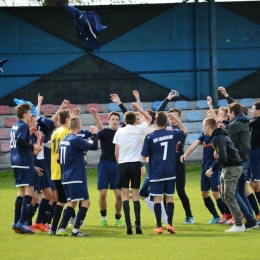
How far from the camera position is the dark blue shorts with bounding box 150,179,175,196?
39.4ft

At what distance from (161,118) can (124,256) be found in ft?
10.0

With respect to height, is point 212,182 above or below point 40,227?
above

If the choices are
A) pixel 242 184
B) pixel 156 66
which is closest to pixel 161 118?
pixel 242 184

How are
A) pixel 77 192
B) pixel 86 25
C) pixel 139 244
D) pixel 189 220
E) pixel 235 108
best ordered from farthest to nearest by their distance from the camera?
pixel 86 25
pixel 189 220
pixel 235 108
pixel 77 192
pixel 139 244

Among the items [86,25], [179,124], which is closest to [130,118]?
[179,124]

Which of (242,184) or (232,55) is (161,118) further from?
(232,55)

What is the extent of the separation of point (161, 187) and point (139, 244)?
1.54 metres

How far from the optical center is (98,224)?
45.5 ft

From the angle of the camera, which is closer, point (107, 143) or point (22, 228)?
point (22, 228)

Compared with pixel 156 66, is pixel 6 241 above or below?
below

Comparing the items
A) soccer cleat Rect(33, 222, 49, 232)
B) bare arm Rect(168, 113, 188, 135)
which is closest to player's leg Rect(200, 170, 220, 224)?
bare arm Rect(168, 113, 188, 135)

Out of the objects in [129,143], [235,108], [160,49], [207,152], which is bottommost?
[207,152]

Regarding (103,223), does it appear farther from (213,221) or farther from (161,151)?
(161,151)

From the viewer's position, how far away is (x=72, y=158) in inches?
464
